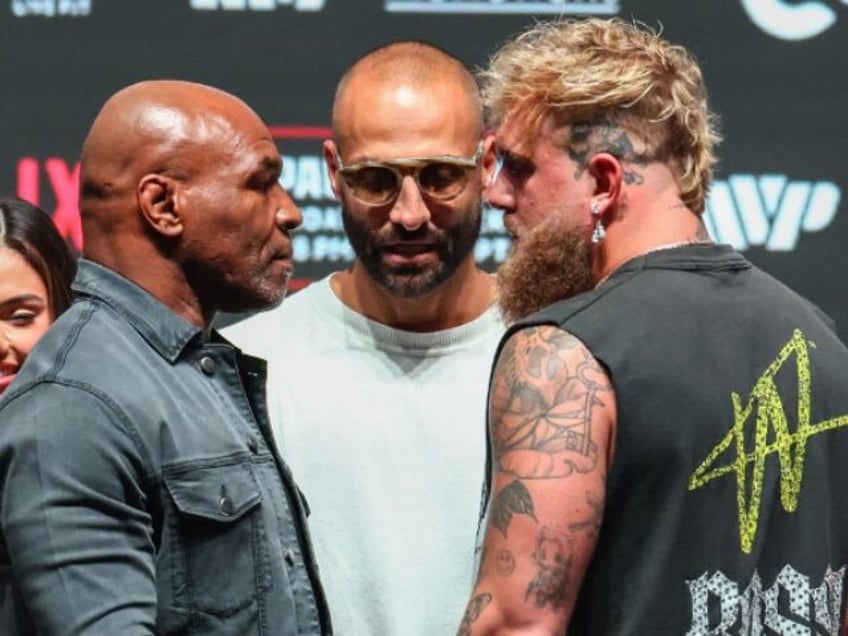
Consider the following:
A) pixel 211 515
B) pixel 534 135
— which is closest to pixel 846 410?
pixel 534 135

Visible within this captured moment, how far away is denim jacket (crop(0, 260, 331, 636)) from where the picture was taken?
182 cm

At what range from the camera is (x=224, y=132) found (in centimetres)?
208

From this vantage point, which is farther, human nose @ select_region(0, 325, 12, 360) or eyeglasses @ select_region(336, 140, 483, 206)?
eyeglasses @ select_region(336, 140, 483, 206)

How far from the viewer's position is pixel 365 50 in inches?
135

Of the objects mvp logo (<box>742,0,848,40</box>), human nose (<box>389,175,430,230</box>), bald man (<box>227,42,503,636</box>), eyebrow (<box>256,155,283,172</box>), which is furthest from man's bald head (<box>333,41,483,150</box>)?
mvp logo (<box>742,0,848,40</box>)

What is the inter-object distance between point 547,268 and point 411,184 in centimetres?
60

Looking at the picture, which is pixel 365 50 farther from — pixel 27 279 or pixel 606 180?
pixel 606 180

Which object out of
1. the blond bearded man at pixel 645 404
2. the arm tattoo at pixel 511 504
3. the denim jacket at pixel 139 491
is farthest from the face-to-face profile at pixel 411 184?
the arm tattoo at pixel 511 504

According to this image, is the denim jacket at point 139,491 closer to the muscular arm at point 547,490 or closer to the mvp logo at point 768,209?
the muscular arm at point 547,490

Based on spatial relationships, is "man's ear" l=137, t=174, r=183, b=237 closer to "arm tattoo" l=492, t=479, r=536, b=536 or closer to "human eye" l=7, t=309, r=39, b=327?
"arm tattoo" l=492, t=479, r=536, b=536

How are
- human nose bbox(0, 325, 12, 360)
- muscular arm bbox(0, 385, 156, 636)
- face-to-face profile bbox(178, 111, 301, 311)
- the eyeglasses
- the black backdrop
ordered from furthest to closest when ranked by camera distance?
1. the black backdrop
2. the eyeglasses
3. human nose bbox(0, 325, 12, 360)
4. face-to-face profile bbox(178, 111, 301, 311)
5. muscular arm bbox(0, 385, 156, 636)

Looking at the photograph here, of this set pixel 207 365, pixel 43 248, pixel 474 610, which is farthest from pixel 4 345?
pixel 474 610

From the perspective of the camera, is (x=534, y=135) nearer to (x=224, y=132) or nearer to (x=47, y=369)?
(x=224, y=132)

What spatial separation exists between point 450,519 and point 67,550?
97 centimetres
